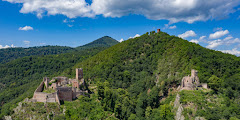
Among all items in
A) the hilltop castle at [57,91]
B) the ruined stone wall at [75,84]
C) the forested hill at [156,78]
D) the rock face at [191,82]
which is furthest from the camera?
the ruined stone wall at [75,84]

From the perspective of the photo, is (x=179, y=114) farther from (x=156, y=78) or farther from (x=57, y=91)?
(x=156, y=78)

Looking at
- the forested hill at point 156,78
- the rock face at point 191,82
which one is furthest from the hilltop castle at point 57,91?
the rock face at point 191,82

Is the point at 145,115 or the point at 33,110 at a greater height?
the point at 33,110

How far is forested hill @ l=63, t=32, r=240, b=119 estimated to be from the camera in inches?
2157

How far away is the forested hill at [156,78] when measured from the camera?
5478 cm

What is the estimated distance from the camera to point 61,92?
57250mm

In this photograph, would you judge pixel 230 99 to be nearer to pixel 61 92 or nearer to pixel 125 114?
pixel 125 114

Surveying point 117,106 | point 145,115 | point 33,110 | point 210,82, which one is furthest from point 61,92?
point 210,82

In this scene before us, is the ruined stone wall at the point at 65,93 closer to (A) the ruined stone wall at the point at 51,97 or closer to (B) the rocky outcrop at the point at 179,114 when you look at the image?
(A) the ruined stone wall at the point at 51,97

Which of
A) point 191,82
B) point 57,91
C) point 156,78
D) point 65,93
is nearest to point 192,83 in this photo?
point 191,82

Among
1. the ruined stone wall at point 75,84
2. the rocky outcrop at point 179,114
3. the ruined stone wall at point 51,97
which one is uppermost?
the ruined stone wall at point 75,84

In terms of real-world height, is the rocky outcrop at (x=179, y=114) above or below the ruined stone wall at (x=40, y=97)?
below

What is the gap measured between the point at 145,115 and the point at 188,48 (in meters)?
39.4

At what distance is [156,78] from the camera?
283 ft
